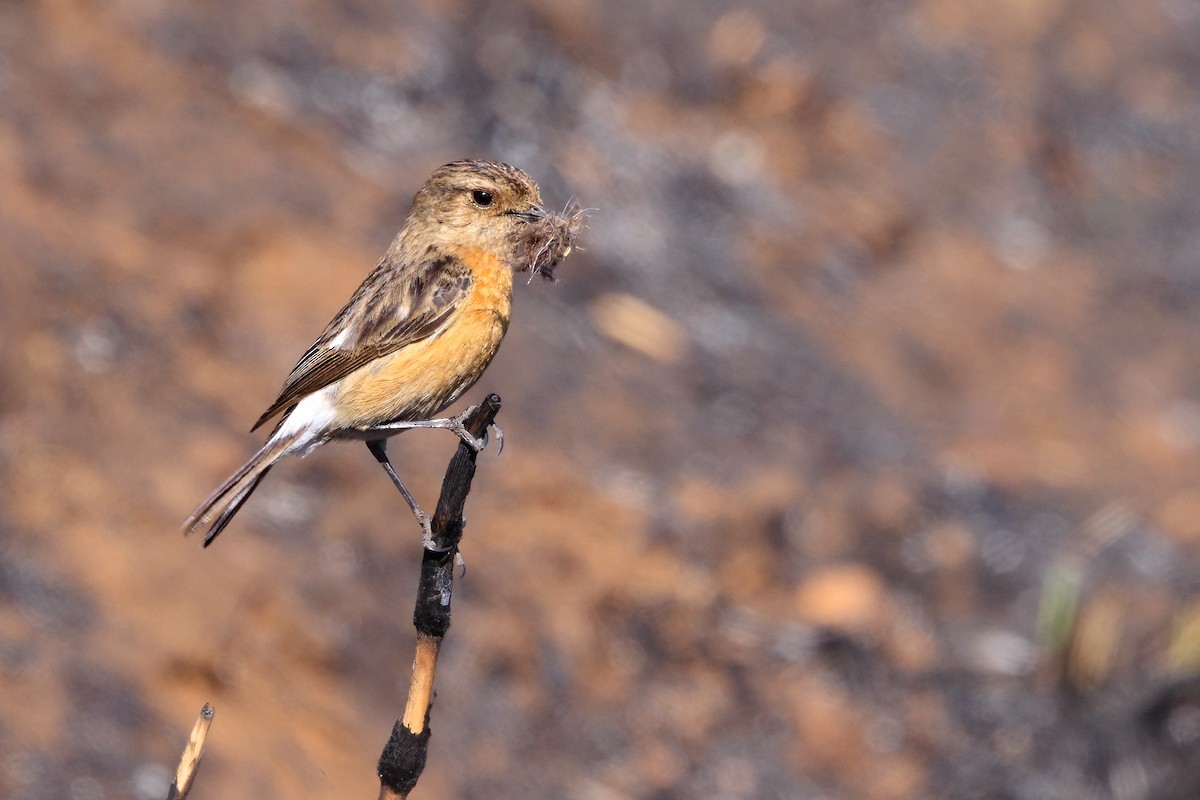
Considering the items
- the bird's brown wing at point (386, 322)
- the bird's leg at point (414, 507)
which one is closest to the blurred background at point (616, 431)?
the bird's leg at point (414, 507)

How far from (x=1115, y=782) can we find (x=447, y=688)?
3.98 meters

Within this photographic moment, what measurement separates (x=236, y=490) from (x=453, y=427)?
116 cm

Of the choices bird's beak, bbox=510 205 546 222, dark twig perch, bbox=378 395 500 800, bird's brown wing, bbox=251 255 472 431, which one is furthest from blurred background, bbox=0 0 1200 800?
dark twig perch, bbox=378 395 500 800

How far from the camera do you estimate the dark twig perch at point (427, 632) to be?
405 cm

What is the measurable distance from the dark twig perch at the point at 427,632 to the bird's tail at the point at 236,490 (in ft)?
4.64

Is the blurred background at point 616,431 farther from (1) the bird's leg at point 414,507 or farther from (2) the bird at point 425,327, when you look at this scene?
(2) the bird at point 425,327

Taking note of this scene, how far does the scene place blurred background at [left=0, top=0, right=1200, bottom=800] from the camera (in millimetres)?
8078

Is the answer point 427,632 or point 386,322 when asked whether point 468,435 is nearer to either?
point 427,632

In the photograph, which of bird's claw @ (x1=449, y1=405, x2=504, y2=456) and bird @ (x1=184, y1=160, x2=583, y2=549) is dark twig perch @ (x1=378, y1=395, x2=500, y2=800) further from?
bird @ (x1=184, y1=160, x2=583, y2=549)

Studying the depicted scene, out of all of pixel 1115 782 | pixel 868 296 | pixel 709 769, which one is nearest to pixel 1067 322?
pixel 868 296

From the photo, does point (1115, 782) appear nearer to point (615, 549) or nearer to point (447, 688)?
point (615, 549)

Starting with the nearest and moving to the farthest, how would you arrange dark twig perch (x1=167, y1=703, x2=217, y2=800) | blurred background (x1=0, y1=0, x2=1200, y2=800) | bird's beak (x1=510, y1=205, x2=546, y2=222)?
dark twig perch (x1=167, y1=703, x2=217, y2=800) → bird's beak (x1=510, y1=205, x2=546, y2=222) → blurred background (x1=0, y1=0, x2=1200, y2=800)

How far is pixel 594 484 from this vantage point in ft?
30.6

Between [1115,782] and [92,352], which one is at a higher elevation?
[92,352]
